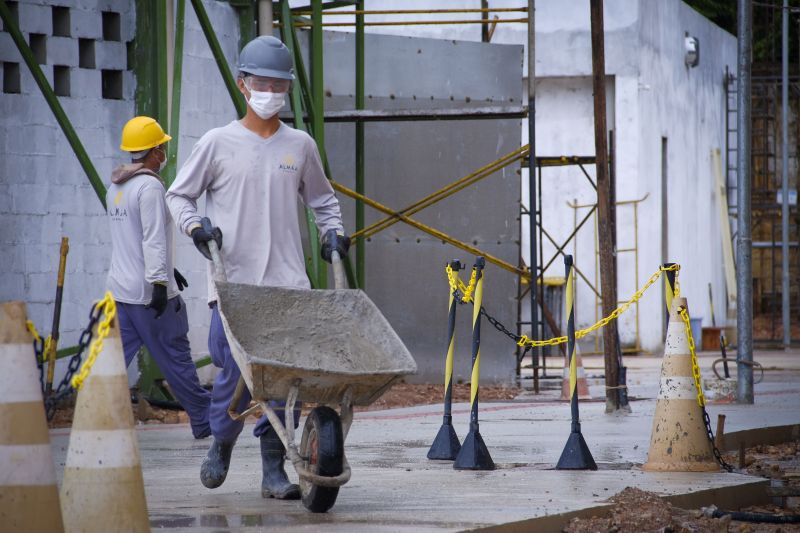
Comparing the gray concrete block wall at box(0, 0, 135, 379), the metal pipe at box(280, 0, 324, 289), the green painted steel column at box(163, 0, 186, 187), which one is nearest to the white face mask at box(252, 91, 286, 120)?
the green painted steel column at box(163, 0, 186, 187)

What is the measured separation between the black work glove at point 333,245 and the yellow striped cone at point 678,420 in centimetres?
242

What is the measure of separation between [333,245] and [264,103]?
2.48ft

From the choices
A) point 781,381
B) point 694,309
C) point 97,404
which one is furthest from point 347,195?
point 694,309

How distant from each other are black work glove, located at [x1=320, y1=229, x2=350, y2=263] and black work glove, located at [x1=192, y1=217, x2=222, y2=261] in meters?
0.52

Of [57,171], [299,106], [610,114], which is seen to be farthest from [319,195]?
[610,114]

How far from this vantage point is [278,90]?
648 centimetres

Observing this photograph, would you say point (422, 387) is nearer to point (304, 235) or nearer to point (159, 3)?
point (304, 235)

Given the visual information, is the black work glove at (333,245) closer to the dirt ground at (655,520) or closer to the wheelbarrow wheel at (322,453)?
the wheelbarrow wheel at (322,453)

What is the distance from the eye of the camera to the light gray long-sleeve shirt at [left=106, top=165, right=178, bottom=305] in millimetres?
8680

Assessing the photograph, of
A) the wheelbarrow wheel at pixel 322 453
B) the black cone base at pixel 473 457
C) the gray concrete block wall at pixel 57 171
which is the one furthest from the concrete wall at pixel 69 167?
the wheelbarrow wheel at pixel 322 453

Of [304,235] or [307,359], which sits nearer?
[307,359]

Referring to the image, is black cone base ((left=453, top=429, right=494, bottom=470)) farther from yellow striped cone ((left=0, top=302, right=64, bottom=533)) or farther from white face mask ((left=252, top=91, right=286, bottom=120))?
yellow striped cone ((left=0, top=302, right=64, bottom=533))

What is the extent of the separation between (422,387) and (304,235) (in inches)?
87.2

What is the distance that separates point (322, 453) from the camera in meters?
5.80
